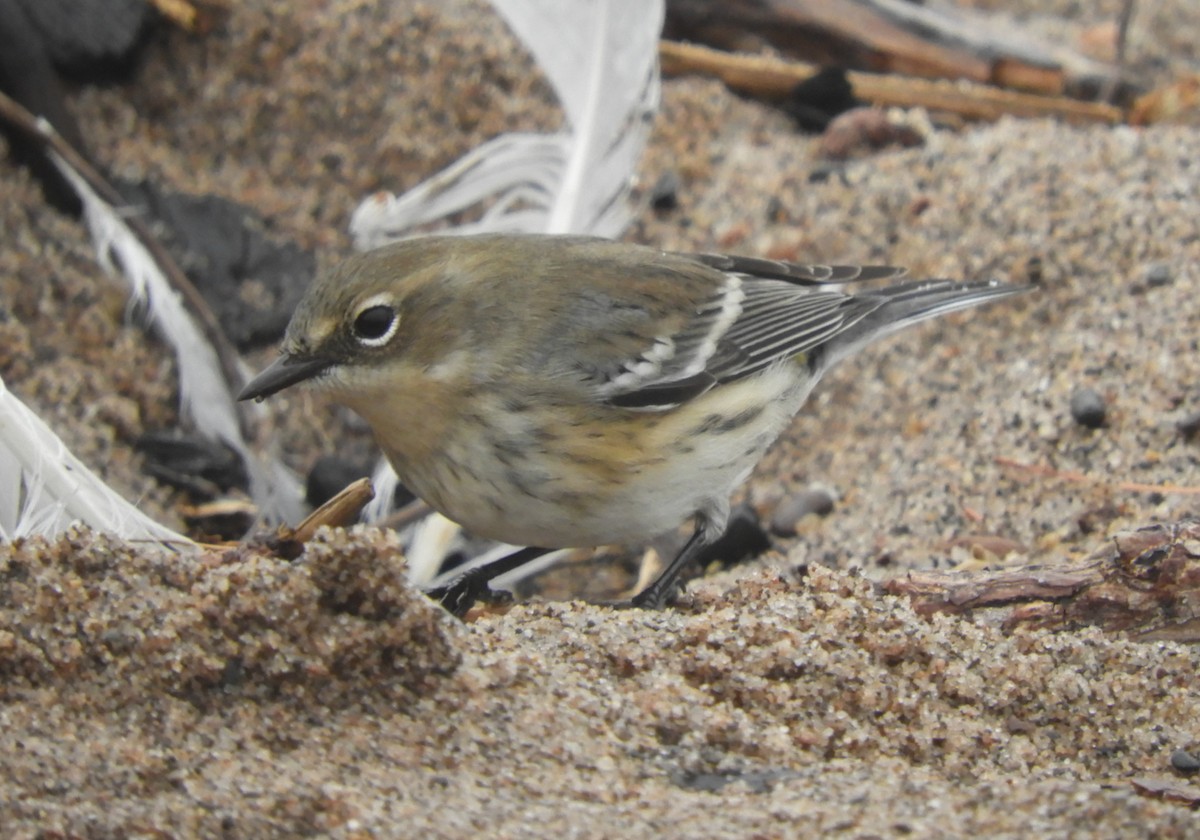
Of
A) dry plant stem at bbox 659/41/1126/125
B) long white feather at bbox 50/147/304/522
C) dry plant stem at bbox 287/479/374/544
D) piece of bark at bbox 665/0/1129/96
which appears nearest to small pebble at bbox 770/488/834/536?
long white feather at bbox 50/147/304/522

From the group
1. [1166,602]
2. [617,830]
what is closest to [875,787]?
[617,830]

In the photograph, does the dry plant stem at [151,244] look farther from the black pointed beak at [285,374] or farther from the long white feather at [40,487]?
the long white feather at [40,487]

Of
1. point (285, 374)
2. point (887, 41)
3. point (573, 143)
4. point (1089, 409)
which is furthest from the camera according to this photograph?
point (887, 41)

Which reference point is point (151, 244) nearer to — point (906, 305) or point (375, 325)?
point (375, 325)

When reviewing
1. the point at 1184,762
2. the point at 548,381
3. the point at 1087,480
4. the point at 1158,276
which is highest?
the point at 548,381

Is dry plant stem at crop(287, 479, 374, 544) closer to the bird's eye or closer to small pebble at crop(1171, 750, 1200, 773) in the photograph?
the bird's eye

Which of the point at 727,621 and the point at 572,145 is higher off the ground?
the point at 572,145

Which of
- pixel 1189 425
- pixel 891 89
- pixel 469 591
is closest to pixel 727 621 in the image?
pixel 469 591

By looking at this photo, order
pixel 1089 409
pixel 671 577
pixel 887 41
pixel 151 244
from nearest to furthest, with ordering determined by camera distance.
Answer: pixel 671 577
pixel 1089 409
pixel 151 244
pixel 887 41

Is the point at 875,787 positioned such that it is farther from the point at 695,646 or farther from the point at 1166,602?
the point at 1166,602
